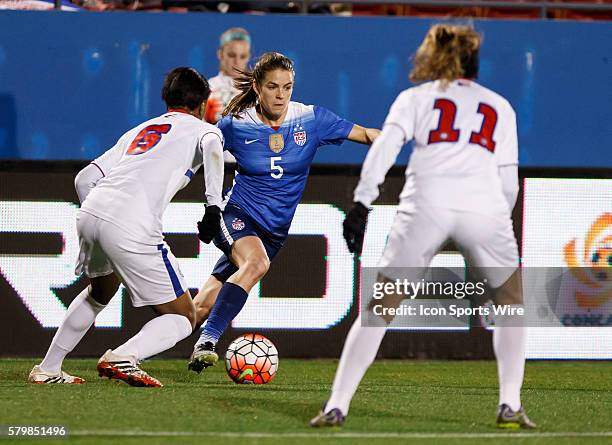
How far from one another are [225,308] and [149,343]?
0.97 metres

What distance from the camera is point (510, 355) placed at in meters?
5.59

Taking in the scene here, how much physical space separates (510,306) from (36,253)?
15.9ft

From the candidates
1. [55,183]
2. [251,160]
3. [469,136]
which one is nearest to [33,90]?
[55,183]

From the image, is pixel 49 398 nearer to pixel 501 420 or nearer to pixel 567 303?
pixel 501 420

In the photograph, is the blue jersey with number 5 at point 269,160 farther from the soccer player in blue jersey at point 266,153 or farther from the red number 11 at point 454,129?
the red number 11 at point 454,129

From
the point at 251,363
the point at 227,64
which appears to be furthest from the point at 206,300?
the point at 227,64

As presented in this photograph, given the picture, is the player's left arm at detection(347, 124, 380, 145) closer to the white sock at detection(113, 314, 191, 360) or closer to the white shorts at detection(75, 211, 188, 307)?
the white shorts at detection(75, 211, 188, 307)

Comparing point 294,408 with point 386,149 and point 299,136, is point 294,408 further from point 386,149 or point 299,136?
point 299,136

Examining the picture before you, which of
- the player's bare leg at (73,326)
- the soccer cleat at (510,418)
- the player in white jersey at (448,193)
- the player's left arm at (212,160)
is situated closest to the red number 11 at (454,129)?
the player in white jersey at (448,193)

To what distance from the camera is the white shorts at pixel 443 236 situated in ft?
17.8

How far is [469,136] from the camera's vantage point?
5535 mm

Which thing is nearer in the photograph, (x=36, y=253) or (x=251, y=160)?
(x=251, y=160)

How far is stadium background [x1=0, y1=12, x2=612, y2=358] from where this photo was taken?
31.3 feet

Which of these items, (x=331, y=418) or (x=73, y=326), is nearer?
(x=331, y=418)
